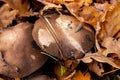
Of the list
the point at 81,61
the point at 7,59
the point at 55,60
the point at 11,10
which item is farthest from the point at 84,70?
the point at 11,10

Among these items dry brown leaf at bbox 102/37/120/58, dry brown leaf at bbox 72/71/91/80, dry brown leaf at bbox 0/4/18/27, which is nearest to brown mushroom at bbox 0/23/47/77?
dry brown leaf at bbox 0/4/18/27

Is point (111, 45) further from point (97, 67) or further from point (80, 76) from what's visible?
point (80, 76)

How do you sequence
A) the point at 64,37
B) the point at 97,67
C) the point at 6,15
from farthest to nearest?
the point at 6,15
the point at 97,67
the point at 64,37

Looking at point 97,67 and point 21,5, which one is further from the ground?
point 21,5

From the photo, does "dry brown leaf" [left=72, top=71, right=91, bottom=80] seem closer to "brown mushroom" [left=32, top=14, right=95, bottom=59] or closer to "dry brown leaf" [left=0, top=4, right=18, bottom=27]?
"brown mushroom" [left=32, top=14, right=95, bottom=59]

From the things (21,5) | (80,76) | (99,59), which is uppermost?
(21,5)

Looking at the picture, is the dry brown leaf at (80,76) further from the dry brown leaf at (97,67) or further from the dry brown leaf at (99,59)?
the dry brown leaf at (99,59)

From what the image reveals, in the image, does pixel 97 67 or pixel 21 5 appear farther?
pixel 21 5

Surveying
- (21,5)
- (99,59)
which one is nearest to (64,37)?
(99,59)
